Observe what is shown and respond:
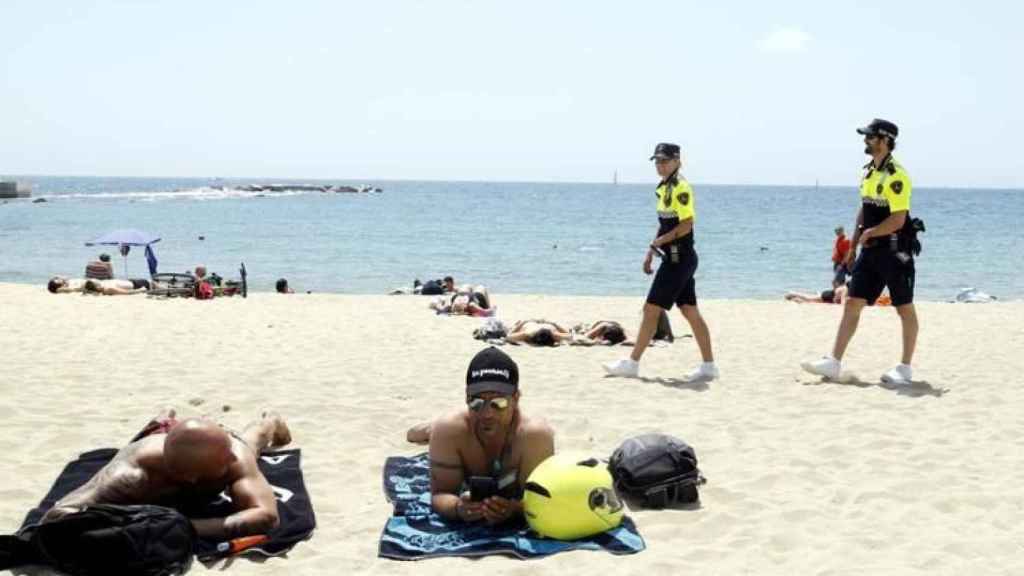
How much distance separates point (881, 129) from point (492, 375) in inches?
199

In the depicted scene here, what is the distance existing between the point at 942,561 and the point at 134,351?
330 inches

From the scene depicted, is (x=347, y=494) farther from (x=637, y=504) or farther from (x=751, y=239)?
(x=751, y=239)

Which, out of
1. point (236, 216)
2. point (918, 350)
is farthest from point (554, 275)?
point (236, 216)

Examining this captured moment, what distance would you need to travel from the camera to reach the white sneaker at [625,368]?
28.7ft

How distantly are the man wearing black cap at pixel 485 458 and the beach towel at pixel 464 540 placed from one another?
8cm

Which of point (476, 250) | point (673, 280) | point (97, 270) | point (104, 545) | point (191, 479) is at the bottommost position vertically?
point (476, 250)

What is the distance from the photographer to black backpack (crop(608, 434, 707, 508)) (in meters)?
5.07

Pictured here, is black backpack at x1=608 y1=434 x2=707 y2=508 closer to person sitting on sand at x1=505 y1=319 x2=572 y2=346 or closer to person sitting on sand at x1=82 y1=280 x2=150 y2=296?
person sitting on sand at x1=505 y1=319 x2=572 y2=346

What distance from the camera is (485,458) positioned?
4910 millimetres

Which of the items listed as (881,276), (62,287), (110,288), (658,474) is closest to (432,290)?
(110,288)

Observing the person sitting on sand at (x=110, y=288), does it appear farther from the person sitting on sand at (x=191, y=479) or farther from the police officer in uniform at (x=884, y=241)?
the police officer in uniform at (x=884, y=241)

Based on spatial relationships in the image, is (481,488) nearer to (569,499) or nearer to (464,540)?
(464,540)

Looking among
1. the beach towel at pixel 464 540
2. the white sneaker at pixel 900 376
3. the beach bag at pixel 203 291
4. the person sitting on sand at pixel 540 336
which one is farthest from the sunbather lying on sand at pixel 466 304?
the beach towel at pixel 464 540

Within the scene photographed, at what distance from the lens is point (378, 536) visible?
4691 mm
